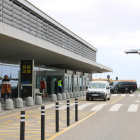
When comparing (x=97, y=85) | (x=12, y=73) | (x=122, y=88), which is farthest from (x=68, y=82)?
(x=122, y=88)

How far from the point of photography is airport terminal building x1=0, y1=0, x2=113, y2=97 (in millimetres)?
13938

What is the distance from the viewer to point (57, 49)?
18.2 meters

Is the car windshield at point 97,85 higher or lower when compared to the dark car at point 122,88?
higher

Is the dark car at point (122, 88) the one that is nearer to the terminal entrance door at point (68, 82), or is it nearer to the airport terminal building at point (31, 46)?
the airport terminal building at point (31, 46)

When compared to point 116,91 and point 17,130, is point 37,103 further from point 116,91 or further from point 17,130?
point 116,91

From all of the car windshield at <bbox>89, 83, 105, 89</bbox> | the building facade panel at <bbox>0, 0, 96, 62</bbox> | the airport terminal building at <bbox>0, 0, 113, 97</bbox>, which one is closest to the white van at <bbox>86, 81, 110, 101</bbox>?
the car windshield at <bbox>89, 83, 105, 89</bbox>

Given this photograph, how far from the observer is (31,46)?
1528 centimetres

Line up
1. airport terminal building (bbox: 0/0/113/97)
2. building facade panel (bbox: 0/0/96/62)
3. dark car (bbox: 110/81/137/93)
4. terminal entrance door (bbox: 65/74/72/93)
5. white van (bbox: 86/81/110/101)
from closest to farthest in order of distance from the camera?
airport terminal building (bbox: 0/0/113/97) → building facade panel (bbox: 0/0/96/62) → white van (bbox: 86/81/110/101) → terminal entrance door (bbox: 65/74/72/93) → dark car (bbox: 110/81/137/93)

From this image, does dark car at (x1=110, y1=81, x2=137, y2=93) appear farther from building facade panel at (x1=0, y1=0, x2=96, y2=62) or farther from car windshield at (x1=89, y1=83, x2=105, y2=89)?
car windshield at (x1=89, y1=83, x2=105, y2=89)

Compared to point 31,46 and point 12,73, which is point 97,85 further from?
point 31,46

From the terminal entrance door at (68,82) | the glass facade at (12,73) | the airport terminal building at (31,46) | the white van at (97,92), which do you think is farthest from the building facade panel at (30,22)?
the white van at (97,92)

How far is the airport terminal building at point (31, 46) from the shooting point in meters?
13.9

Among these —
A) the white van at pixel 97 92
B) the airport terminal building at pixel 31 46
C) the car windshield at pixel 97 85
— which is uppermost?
the airport terminal building at pixel 31 46

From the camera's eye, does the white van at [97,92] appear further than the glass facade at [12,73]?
Yes
